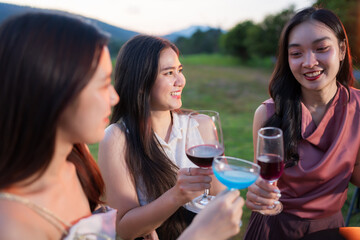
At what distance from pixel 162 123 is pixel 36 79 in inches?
62.5

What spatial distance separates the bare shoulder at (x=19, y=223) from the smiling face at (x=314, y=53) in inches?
89.0

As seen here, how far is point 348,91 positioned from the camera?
2.78 m

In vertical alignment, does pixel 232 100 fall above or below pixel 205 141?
below

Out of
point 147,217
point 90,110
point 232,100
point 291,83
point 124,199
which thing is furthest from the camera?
point 232,100

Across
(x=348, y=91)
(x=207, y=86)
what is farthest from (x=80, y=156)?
(x=207, y=86)

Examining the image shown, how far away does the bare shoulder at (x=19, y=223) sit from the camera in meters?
1.26

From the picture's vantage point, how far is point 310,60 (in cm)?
253

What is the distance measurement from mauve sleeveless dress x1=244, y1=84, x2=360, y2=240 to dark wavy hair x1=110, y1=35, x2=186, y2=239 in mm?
893

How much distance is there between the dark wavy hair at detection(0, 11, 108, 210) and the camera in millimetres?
1252

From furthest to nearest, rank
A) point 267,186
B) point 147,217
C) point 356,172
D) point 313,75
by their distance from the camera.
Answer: point 356,172, point 313,75, point 147,217, point 267,186

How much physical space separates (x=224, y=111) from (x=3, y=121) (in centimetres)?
1403

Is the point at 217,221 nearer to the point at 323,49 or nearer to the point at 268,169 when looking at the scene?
the point at 268,169

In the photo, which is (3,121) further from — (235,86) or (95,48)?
(235,86)

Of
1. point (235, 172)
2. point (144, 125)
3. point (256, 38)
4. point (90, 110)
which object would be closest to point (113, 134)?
point (144, 125)
